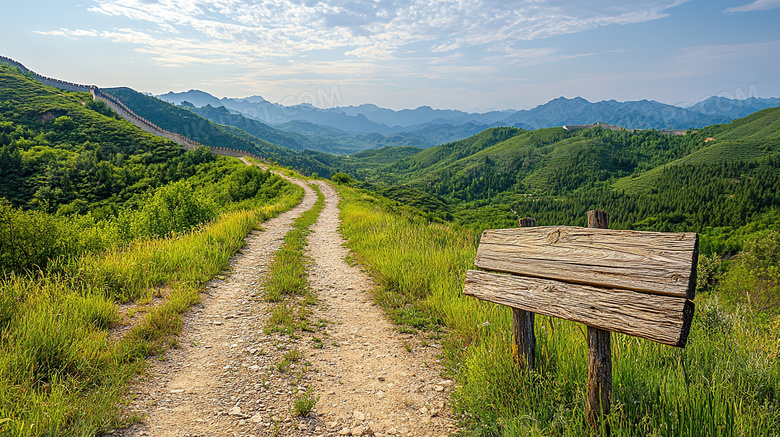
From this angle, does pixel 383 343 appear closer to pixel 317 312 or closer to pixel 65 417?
pixel 317 312

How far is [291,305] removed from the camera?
7215 millimetres

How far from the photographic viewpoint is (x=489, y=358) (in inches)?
156

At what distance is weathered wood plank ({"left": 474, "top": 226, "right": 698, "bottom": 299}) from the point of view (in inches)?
94.0

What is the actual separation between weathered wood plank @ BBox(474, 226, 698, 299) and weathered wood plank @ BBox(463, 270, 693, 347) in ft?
0.23

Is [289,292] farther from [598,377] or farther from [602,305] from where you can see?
[602,305]

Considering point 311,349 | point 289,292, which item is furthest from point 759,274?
point 311,349

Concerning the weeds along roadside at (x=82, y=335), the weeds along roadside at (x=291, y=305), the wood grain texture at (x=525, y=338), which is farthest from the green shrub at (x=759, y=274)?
the weeds along roadside at (x=82, y=335)

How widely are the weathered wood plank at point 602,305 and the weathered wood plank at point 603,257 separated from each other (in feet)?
0.23

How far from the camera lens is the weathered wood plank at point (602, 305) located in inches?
90.8

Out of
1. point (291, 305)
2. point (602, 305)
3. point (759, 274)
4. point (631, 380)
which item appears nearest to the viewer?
point (602, 305)

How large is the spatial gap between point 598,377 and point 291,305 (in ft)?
18.8

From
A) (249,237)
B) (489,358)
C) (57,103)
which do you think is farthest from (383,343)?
(57,103)

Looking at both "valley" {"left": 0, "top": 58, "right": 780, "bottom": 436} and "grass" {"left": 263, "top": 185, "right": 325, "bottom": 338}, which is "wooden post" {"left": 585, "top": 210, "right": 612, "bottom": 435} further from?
"grass" {"left": 263, "top": 185, "right": 325, "bottom": 338}

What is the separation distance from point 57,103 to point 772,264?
147 meters
